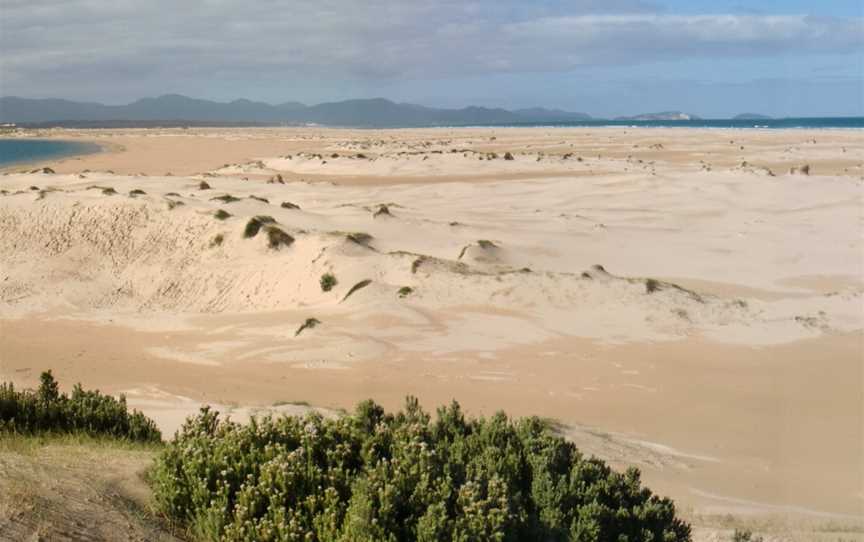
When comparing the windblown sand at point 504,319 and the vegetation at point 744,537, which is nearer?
the vegetation at point 744,537

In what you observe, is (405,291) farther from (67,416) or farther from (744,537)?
(744,537)

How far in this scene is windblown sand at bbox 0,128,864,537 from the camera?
9.34m

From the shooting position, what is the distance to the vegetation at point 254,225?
17516mm

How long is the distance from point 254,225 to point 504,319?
6829 mm

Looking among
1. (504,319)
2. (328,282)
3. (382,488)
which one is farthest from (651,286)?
(382,488)

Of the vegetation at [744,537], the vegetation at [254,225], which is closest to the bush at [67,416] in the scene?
the vegetation at [744,537]

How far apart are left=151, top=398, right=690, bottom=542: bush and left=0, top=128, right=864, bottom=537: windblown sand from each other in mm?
2349

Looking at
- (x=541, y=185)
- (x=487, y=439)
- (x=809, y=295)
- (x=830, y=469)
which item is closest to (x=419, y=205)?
(x=541, y=185)

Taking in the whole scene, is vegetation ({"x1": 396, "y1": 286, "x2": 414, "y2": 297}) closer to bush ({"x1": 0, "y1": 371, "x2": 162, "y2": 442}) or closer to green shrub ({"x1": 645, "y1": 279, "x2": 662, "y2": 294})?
green shrub ({"x1": 645, "y1": 279, "x2": 662, "y2": 294})

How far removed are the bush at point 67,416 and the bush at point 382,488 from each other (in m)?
2.05

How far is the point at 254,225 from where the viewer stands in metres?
17.8

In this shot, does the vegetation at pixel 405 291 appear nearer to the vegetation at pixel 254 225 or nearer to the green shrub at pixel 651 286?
the green shrub at pixel 651 286

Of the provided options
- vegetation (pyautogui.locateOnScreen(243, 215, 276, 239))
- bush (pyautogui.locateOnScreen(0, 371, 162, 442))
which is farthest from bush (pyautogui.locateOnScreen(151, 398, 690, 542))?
vegetation (pyautogui.locateOnScreen(243, 215, 276, 239))

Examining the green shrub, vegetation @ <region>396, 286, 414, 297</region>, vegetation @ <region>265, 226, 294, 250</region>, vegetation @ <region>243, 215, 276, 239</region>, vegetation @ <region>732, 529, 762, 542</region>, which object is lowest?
vegetation @ <region>732, 529, 762, 542</region>
